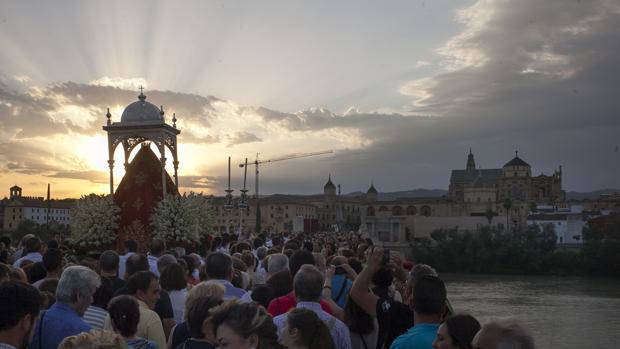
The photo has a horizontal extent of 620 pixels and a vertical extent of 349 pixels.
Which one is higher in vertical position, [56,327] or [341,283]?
[341,283]

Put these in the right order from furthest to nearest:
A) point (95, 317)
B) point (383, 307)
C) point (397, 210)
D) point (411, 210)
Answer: point (397, 210) < point (411, 210) < point (383, 307) < point (95, 317)

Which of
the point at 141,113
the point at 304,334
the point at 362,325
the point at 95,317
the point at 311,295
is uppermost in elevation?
the point at 141,113

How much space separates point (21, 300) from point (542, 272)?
68.5m

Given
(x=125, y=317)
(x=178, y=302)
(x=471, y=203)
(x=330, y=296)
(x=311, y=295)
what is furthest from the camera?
(x=471, y=203)

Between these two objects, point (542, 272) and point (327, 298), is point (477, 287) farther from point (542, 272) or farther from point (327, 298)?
point (327, 298)

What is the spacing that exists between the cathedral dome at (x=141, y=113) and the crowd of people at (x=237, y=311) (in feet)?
38.7

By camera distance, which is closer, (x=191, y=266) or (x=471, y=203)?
(x=191, y=266)

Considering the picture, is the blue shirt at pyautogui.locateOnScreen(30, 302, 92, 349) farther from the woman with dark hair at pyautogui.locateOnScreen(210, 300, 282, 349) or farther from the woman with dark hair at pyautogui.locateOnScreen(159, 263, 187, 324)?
the woman with dark hair at pyautogui.locateOnScreen(159, 263, 187, 324)

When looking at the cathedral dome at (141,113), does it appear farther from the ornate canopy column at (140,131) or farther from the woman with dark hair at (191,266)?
the woman with dark hair at (191,266)

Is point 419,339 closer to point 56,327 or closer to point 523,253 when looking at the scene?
point 56,327

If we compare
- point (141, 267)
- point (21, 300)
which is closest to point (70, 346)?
point (21, 300)

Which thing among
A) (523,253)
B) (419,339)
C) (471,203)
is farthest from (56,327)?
(471,203)

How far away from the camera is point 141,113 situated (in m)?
18.9

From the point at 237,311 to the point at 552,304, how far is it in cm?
4332
